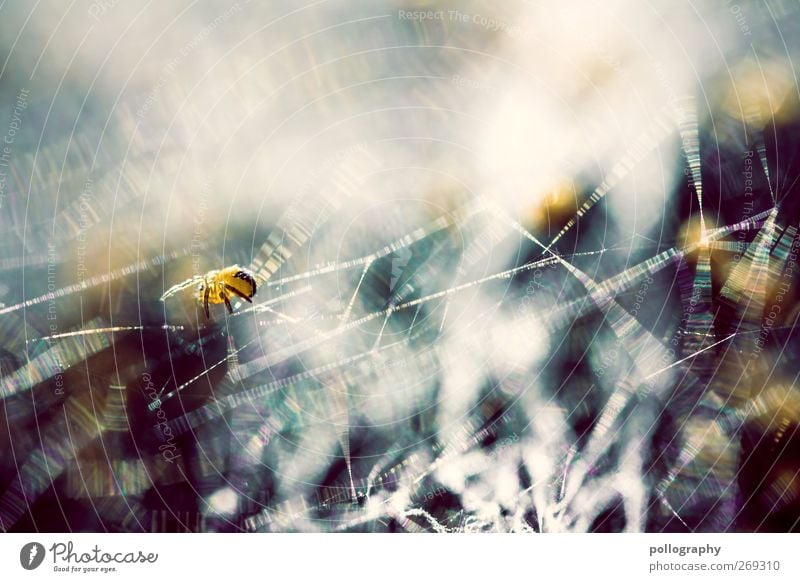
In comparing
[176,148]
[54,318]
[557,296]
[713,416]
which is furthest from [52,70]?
[713,416]

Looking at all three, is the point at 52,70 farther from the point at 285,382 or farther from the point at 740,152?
the point at 740,152
